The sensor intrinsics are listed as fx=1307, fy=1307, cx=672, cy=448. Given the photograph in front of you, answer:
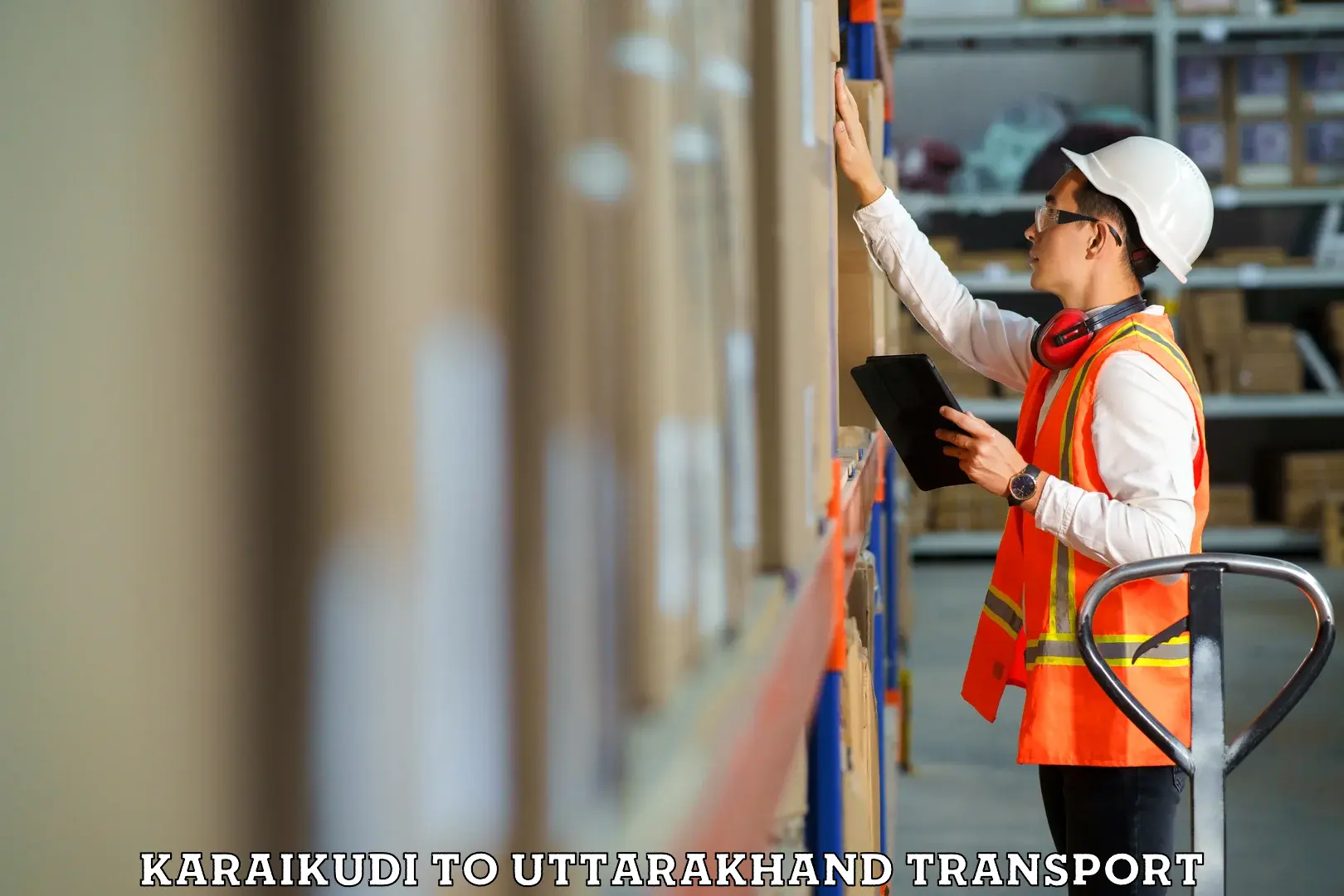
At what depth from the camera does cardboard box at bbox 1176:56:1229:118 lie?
23.6ft

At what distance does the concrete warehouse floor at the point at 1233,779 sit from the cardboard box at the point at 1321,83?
2915 millimetres

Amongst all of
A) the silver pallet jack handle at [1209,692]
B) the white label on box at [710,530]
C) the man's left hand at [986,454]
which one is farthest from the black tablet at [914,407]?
the white label on box at [710,530]

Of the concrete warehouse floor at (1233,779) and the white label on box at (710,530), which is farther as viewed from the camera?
the concrete warehouse floor at (1233,779)

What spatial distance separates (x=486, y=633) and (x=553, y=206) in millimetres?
131

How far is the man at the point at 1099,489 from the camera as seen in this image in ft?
5.57

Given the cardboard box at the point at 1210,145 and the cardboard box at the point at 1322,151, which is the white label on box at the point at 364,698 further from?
the cardboard box at the point at 1322,151

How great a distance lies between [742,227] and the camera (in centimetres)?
75

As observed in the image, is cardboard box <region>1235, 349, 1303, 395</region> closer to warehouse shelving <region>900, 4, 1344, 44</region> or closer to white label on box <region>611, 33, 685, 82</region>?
warehouse shelving <region>900, 4, 1344, 44</region>

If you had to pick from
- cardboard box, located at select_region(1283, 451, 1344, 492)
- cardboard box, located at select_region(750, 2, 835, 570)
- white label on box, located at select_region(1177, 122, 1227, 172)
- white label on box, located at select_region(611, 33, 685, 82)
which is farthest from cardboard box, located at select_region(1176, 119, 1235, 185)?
white label on box, located at select_region(611, 33, 685, 82)

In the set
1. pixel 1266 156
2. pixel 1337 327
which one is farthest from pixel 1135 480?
pixel 1266 156

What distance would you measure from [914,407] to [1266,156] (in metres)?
6.15

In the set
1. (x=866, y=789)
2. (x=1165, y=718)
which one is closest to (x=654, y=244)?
(x=866, y=789)

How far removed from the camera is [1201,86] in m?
7.22

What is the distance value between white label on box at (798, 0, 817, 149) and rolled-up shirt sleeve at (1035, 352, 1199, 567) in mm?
816
